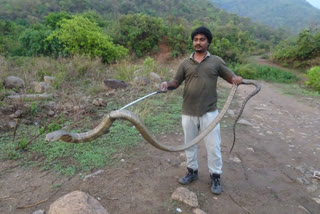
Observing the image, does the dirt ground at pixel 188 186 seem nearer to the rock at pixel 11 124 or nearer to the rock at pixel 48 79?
the rock at pixel 11 124

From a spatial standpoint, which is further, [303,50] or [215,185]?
[303,50]

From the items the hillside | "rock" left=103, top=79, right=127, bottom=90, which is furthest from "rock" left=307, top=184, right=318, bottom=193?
the hillside

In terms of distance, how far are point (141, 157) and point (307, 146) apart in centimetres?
270

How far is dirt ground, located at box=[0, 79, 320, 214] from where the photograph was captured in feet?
7.37

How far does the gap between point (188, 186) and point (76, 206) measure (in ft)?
3.87

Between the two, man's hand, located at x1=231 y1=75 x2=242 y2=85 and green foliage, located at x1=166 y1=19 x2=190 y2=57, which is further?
green foliage, located at x1=166 y1=19 x2=190 y2=57

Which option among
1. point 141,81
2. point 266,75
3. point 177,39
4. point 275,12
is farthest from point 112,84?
point 275,12

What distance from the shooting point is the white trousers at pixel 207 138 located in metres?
2.37

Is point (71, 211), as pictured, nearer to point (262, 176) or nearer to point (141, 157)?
point (141, 157)

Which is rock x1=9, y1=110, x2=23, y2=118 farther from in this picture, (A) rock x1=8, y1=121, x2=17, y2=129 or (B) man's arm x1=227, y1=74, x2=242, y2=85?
(B) man's arm x1=227, y1=74, x2=242, y2=85

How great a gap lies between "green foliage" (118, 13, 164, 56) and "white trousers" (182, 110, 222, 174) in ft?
44.9

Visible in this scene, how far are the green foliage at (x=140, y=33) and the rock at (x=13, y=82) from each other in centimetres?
1054

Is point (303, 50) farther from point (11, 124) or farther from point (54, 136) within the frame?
point (54, 136)

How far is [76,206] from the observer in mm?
1884
